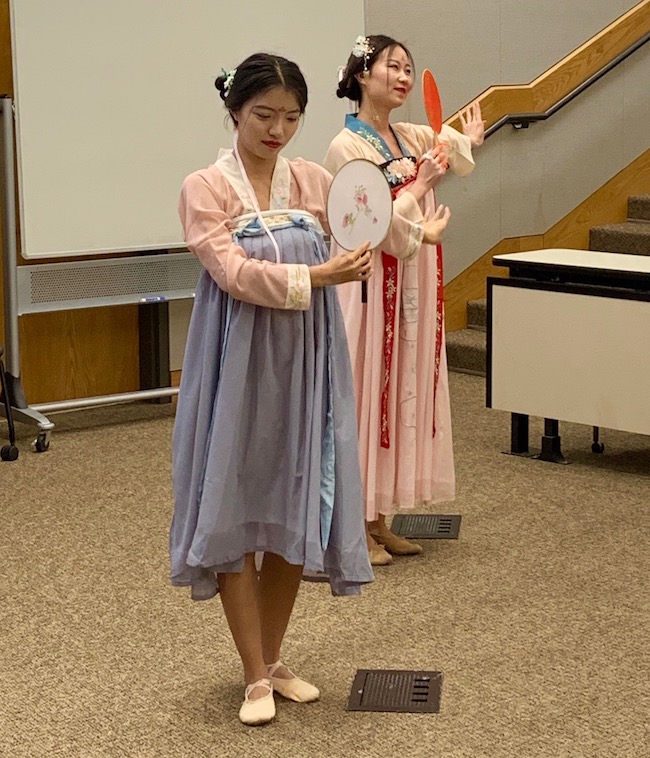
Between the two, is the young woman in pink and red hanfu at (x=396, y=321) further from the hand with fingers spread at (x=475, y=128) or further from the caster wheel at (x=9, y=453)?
the caster wheel at (x=9, y=453)

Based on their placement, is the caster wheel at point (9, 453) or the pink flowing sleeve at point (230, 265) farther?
the caster wheel at point (9, 453)

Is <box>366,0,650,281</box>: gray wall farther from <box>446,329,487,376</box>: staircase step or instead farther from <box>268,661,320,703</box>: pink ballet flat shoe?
<box>268,661,320,703</box>: pink ballet flat shoe

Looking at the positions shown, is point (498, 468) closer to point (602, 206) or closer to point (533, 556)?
point (533, 556)

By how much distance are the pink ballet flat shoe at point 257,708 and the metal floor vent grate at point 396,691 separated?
0.60 ft

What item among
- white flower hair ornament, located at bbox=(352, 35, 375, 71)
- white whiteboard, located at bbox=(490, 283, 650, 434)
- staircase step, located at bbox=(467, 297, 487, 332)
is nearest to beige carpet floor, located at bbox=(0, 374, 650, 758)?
white whiteboard, located at bbox=(490, 283, 650, 434)

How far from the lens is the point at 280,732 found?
2.75 meters

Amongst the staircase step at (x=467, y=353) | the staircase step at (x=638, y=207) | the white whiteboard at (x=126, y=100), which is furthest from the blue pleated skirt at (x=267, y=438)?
the staircase step at (x=638, y=207)

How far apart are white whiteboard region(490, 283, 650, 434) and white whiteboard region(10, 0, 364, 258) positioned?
1420 millimetres

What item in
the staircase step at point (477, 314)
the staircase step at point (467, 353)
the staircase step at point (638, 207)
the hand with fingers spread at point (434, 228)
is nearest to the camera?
the hand with fingers spread at point (434, 228)

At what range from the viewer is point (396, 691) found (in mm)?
2932

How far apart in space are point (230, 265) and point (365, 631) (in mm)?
1168

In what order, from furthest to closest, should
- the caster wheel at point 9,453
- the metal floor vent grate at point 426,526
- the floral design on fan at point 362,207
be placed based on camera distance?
the caster wheel at point 9,453 < the metal floor vent grate at point 426,526 < the floral design on fan at point 362,207

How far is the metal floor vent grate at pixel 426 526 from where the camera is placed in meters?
4.07

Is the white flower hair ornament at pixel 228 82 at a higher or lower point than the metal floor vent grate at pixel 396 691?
higher
